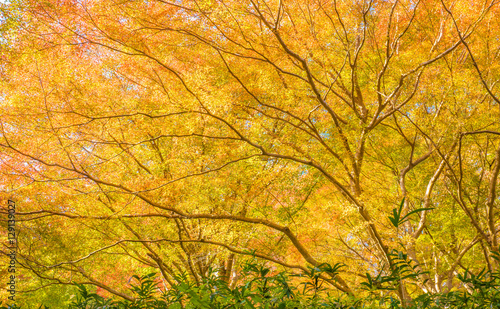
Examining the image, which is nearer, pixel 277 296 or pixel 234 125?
pixel 277 296

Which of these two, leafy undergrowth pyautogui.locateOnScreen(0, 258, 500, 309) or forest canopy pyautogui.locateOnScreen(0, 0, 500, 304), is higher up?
forest canopy pyautogui.locateOnScreen(0, 0, 500, 304)

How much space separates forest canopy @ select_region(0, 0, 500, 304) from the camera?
18.7ft

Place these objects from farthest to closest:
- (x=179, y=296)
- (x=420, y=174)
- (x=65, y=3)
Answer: (x=420, y=174)
(x=65, y=3)
(x=179, y=296)

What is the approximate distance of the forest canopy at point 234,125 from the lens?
225 inches

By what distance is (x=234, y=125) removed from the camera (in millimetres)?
7031

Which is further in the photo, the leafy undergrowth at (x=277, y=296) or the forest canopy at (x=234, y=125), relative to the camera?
the forest canopy at (x=234, y=125)

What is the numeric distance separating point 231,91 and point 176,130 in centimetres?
122

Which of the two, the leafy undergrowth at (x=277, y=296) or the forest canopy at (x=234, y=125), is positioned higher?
the forest canopy at (x=234, y=125)

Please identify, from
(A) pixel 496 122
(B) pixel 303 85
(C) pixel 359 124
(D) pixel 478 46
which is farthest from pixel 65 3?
(A) pixel 496 122

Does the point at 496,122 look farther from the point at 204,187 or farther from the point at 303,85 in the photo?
the point at 204,187

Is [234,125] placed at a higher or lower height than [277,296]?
higher

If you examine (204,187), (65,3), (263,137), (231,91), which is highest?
(65,3)

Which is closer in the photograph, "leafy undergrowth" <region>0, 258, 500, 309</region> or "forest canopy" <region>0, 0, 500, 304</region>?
"leafy undergrowth" <region>0, 258, 500, 309</region>

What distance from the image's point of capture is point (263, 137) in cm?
718
